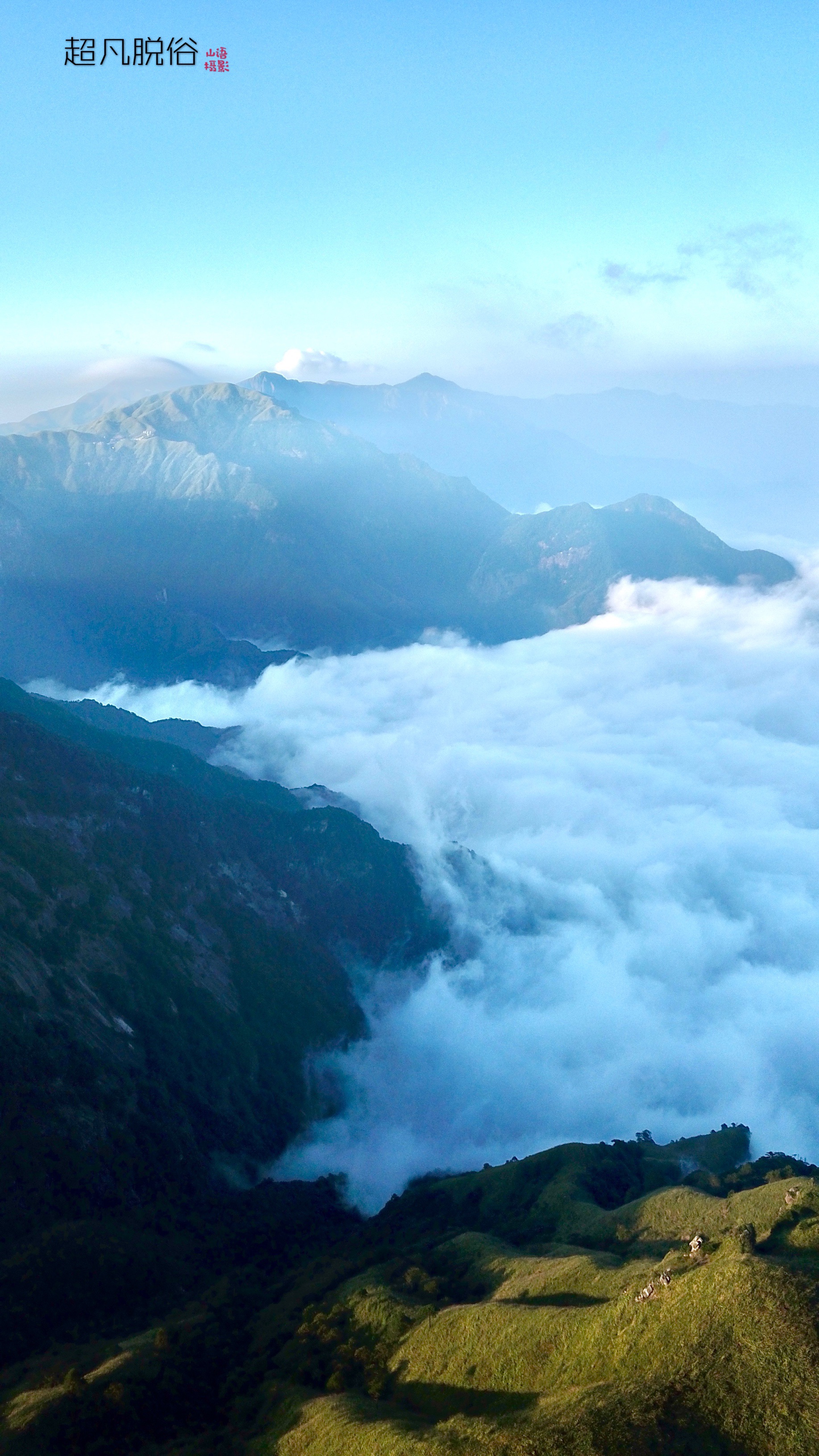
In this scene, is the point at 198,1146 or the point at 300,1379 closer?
the point at 300,1379

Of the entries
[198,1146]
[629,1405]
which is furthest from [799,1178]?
[198,1146]

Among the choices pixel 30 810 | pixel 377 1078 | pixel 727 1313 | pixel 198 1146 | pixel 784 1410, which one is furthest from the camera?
pixel 377 1078

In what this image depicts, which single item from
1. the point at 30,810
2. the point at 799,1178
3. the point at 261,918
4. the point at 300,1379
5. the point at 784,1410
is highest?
the point at 30,810

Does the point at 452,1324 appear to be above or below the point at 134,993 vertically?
below

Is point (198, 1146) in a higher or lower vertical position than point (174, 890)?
lower

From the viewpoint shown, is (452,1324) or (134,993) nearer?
(452,1324)

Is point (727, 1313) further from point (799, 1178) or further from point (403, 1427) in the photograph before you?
point (799, 1178)
